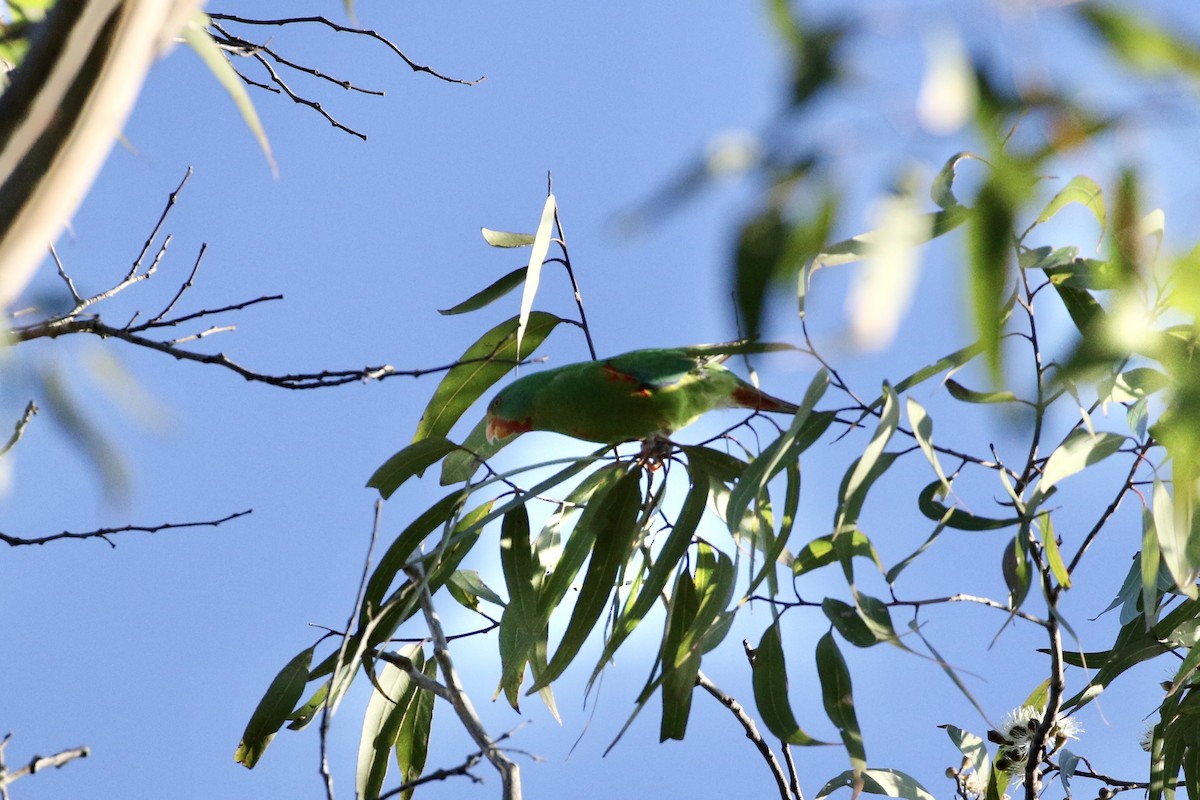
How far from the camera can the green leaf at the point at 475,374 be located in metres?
2.50

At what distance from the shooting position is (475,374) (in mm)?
2508

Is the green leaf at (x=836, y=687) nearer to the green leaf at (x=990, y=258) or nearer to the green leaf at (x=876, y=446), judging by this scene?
the green leaf at (x=876, y=446)

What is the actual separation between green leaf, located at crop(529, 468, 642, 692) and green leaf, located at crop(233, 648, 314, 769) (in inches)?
20.5

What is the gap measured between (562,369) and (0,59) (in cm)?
131

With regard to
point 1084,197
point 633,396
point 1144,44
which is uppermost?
point 1084,197

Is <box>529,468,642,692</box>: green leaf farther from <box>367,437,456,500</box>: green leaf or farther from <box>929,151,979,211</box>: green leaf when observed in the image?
<box>929,151,979,211</box>: green leaf

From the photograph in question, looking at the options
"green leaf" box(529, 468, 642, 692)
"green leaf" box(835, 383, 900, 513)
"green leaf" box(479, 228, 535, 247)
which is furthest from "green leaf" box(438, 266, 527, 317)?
"green leaf" box(835, 383, 900, 513)

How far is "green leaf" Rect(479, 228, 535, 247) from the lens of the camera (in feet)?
7.64

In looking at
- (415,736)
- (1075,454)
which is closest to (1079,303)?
(1075,454)

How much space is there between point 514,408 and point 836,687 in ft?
3.50

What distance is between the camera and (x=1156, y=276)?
1.63 metres

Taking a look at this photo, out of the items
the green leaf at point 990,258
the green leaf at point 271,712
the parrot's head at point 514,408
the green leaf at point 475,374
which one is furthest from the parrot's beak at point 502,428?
the green leaf at point 990,258

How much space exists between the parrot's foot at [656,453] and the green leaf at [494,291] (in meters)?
0.47

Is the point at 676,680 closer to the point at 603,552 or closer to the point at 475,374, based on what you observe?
the point at 603,552
